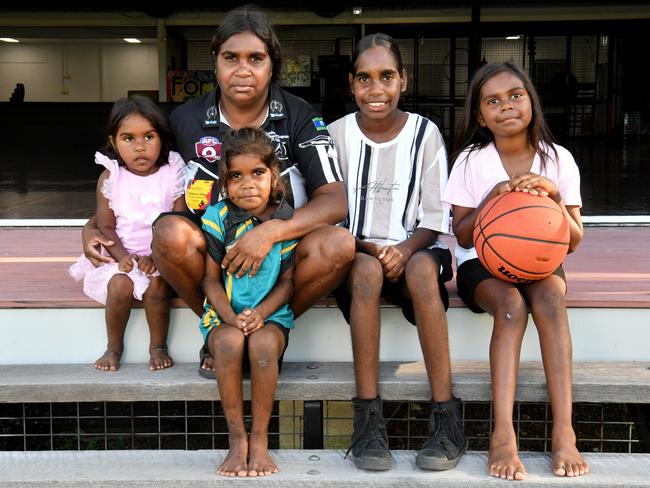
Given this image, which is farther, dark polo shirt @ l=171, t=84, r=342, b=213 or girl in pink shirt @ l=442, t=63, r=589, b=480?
dark polo shirt @ l=171, t=84, r=342, b=213

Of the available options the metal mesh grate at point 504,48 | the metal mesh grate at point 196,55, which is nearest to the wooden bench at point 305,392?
the metal mesh grate at point 196,55

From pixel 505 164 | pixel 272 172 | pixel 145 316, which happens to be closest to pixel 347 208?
pixel 272 172

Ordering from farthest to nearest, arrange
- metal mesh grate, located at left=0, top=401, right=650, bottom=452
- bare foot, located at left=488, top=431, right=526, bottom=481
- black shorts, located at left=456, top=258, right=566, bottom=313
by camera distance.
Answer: metal mesh grate, located at left=0, top=401, right=650, bottom=452, black shorts, located at left=456, top=258, right=566, bottom=313, bare foot, located at left=488, top=431, right=526, bottom=481

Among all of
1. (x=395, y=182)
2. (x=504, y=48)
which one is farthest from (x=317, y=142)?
(x=504, y=48)

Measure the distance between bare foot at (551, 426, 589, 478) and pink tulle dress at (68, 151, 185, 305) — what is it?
137 cm

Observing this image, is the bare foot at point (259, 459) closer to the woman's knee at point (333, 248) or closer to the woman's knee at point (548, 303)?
the woman's knee at point (333, 248)

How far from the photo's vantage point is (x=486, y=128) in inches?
104

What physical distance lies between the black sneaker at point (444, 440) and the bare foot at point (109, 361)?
0.98 meters

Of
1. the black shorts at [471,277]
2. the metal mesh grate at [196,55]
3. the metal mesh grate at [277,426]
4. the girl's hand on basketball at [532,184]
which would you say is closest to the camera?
the girl's hand on basketball at [532,184]

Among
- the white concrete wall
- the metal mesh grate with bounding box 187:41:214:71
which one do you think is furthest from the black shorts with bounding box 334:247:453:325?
the white concrete wall

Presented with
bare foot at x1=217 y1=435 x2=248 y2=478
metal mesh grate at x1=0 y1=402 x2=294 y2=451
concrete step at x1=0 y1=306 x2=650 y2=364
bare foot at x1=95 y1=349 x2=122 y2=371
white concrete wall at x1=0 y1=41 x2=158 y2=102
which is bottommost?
metal mesh grate at x1=0 y1=402 x2=294 y2=451

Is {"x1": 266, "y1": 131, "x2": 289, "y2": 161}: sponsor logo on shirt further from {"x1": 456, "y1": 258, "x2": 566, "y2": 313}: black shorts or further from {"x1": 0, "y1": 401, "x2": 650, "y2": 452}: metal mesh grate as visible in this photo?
{"x1": 0, "y1": 401, "x2": 650, "y2": 452}: metal mesh grate

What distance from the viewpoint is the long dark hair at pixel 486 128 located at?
8.35 feet

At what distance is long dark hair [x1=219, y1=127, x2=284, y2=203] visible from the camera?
2.34m
